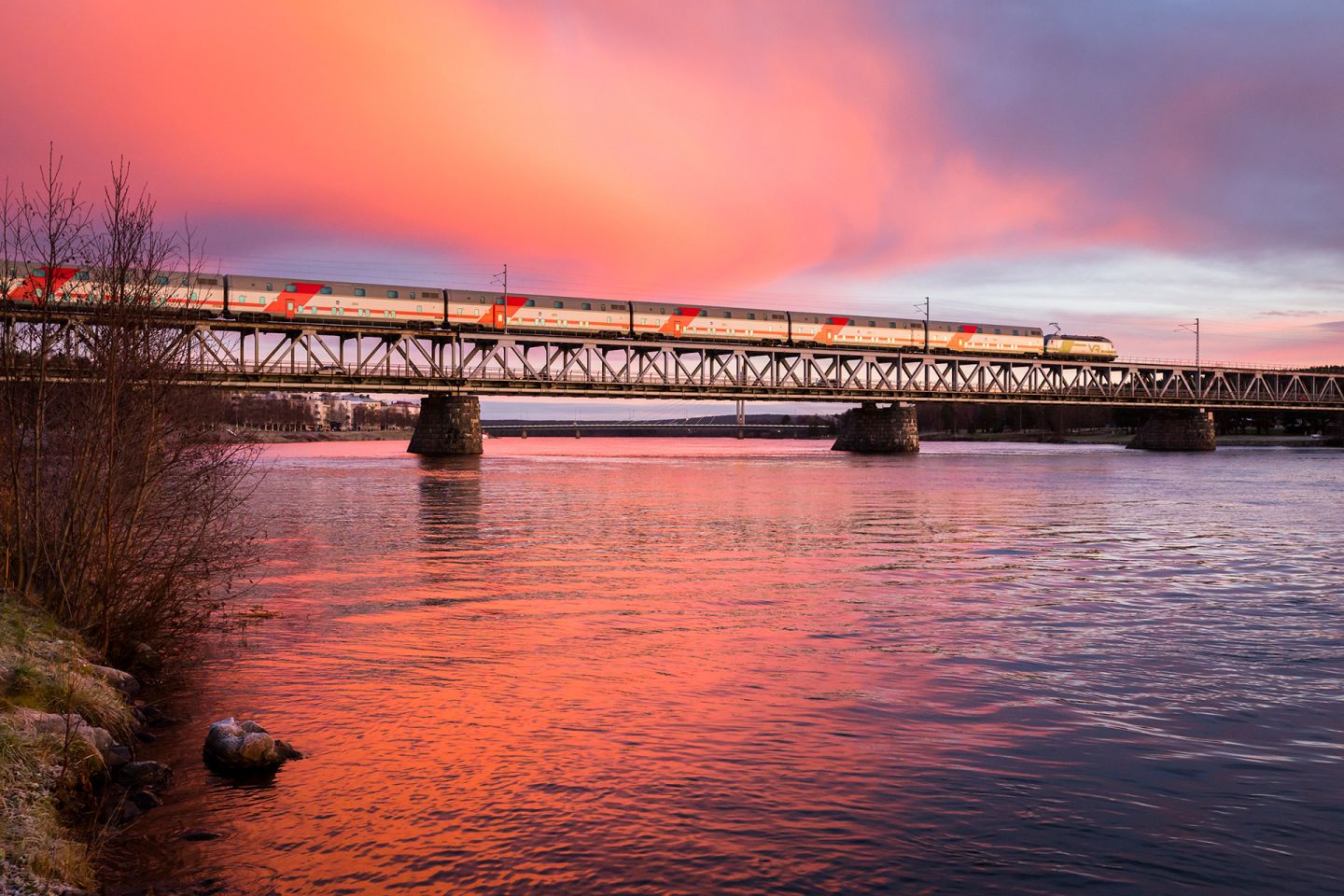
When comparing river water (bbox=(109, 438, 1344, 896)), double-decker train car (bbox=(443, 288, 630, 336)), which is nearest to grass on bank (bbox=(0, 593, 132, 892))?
river water (bbox=(109, 438, 1344, 896))

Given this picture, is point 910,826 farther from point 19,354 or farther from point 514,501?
point 514,501

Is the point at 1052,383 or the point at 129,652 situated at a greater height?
the point at 1052,383

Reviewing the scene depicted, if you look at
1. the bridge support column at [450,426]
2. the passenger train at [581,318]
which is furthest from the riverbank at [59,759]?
the bridge support column at [450,426]

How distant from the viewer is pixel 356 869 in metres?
6.45

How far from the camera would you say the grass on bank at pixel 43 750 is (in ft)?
18.7

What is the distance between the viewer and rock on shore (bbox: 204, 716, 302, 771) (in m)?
8.15

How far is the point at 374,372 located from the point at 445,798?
75.1 meters

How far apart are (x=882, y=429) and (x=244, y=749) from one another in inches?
4229

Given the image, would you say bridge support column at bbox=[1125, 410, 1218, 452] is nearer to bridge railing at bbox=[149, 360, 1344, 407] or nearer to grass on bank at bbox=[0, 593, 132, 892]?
bridge railing at bbox=[149, 360, 1344, 407]

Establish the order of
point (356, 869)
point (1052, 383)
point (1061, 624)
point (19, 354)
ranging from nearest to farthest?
A: point (356, 869), point (19, 354), point (1061, 624), point (1052, 383)

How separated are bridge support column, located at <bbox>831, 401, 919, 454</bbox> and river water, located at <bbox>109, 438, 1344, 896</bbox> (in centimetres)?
8889

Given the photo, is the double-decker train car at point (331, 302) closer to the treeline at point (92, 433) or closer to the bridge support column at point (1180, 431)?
the treeline at point (92, 433)

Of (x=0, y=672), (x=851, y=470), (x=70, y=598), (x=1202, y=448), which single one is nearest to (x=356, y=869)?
(x=0, y=672)

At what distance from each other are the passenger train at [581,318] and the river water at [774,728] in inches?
1964
